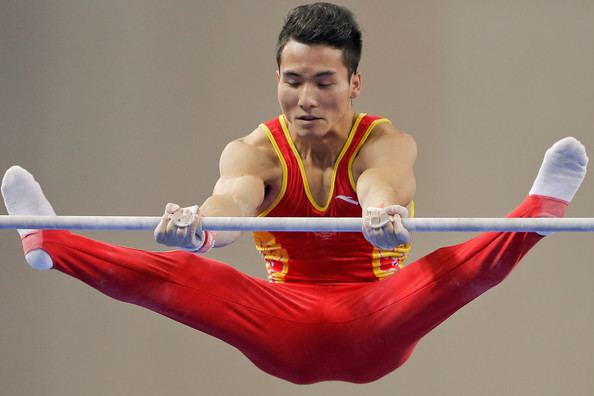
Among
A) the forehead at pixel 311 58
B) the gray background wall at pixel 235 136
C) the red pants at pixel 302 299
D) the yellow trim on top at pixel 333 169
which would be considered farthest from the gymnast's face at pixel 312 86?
the gray background wall at pixel 235 136

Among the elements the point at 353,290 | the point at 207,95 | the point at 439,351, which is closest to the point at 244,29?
the point at 207,95

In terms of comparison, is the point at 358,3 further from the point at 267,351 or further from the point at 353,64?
the point at 267,351

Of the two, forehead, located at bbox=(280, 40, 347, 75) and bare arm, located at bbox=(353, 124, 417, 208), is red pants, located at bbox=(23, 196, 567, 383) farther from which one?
forehead, located at bbox=(280, 40, 347, 75)

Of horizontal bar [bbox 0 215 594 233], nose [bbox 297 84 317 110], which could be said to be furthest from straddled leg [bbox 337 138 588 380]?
nose [bbox 297 84 317 110]

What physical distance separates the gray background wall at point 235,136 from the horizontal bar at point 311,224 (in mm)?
1951

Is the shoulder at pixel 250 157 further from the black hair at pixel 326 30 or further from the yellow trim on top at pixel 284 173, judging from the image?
the black hair at pixel 326 30

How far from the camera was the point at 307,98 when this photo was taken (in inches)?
82.4

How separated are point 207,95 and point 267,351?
78.4 inches

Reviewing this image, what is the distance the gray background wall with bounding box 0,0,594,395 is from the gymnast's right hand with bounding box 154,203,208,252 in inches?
78.5

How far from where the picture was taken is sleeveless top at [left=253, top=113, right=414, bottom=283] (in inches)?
87.6

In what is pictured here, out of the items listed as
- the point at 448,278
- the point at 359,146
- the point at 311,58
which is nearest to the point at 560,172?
the point at 448,278

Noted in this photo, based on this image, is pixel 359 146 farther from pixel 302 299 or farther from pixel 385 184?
pixel 302 299

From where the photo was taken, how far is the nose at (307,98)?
209 centimetres

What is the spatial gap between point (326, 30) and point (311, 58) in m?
0.08
